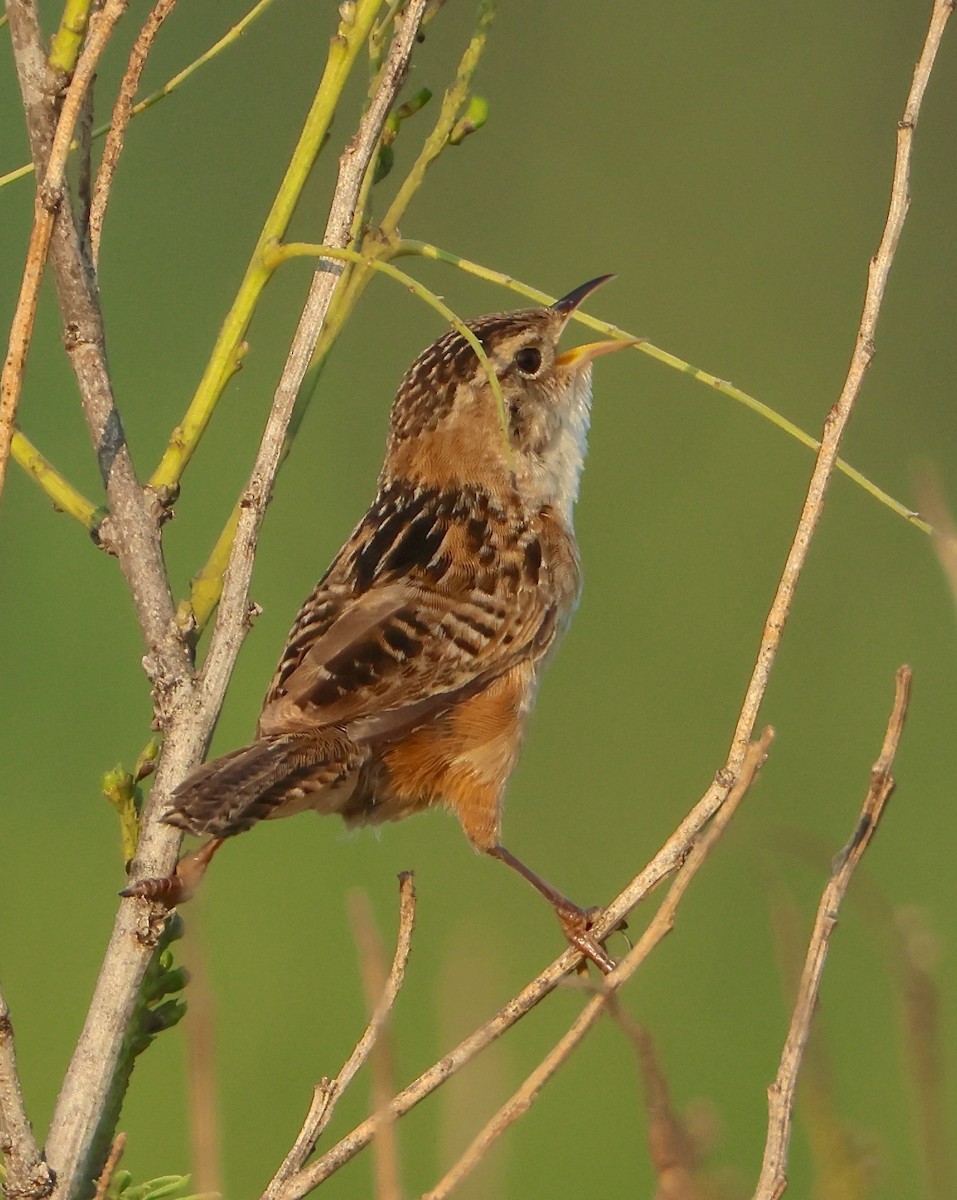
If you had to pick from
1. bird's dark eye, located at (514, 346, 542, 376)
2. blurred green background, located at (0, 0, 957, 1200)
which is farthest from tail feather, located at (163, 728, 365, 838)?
blurred green background, located at (0, 0, 957, 1200)

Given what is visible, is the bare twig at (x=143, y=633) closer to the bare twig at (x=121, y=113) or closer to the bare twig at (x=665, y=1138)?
the bare twig at (x=121, y=113)

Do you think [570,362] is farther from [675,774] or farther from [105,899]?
[105,899]

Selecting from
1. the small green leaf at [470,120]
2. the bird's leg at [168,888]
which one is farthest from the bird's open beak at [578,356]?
the bird's leg at [168,888]

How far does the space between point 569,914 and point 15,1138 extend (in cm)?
162

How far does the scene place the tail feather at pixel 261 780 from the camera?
2137 mm

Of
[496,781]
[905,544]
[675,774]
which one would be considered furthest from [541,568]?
[905,544]

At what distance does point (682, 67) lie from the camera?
11938 mm

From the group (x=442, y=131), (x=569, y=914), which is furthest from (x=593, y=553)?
(x=442, y=131)

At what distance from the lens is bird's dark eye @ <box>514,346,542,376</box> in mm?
4336

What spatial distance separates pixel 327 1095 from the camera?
6.84ft

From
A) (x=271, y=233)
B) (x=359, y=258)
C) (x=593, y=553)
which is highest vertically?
(x=593, y=553)

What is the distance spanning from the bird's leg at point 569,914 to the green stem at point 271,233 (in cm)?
120

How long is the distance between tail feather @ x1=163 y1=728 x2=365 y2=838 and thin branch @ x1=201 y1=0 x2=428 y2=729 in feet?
0.45

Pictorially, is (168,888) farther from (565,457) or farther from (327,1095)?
(565,457)
